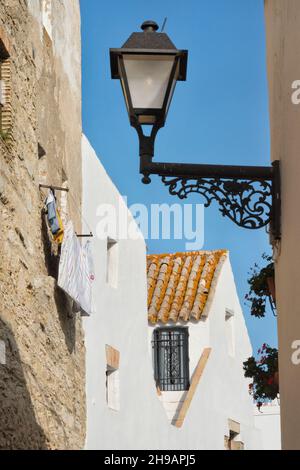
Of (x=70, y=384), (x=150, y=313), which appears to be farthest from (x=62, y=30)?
(x=150, y=313)

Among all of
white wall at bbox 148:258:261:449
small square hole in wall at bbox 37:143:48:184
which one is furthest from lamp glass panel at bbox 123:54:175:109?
white wall at bbox 148:258:261:449

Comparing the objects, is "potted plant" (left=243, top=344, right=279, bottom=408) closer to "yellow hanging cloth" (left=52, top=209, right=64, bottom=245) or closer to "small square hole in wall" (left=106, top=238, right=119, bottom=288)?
"yellow hanging cloth" (left=52, top=209, right=64, bottom=245)

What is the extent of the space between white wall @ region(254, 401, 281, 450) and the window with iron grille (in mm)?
5628

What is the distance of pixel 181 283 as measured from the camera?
22.5 meters

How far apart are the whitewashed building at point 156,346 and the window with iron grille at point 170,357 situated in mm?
25

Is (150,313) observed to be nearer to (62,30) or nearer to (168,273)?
(168,273)

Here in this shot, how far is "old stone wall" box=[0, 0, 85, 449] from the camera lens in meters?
8.97

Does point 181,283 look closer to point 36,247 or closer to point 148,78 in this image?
point 36,247

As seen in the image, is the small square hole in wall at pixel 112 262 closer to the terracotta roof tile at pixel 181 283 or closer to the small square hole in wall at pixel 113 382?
the small square hole in wall at pixel 113 382

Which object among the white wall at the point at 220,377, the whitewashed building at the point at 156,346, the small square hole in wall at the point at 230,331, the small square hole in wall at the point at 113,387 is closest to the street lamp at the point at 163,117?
the whitewashed building at the point at 156,346

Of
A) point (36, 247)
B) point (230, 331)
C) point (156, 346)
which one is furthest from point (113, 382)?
point (230, 331)

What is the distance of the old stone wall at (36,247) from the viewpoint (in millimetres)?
8969

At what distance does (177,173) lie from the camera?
6410 millimetres

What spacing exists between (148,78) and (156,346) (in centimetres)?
1574
